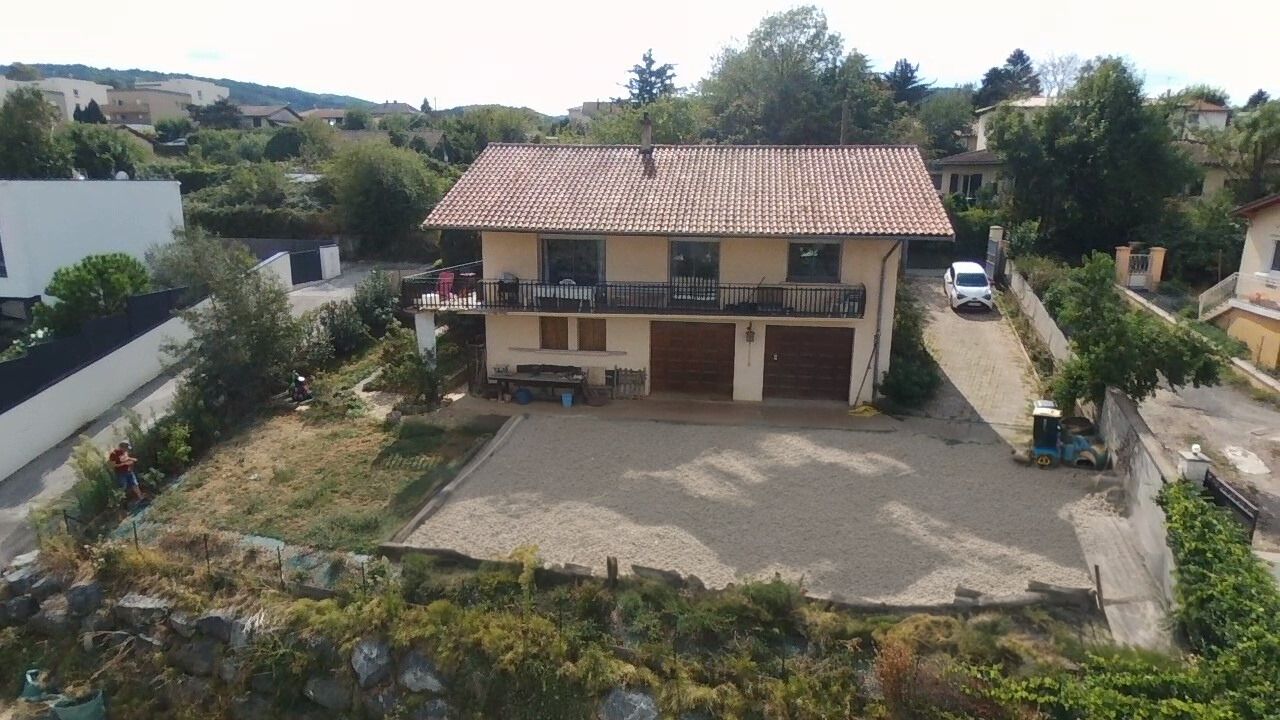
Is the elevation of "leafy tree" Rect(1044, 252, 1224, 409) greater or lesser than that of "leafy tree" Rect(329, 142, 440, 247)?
lesser

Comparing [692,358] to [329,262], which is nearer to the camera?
[692,358]

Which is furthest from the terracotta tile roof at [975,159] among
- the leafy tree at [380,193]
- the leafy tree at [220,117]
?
the leafy tree at [220,117]

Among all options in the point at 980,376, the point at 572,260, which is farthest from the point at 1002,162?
the point at 572,260

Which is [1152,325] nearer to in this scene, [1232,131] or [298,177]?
[1232,131]

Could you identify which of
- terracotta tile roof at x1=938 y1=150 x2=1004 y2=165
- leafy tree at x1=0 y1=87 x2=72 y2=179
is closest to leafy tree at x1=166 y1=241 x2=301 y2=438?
leafy tree at x1=0 y1=87 x2=72 y2=179

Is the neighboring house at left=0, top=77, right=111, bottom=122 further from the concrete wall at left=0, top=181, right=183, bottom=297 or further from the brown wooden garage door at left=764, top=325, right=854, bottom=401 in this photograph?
the brown wooden garage door at left=764, top=325, right=854, bottom=401

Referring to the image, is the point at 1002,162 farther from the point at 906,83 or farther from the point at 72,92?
the point at 72,92
